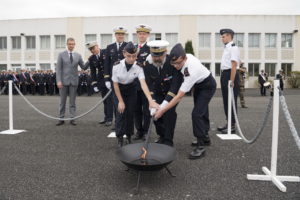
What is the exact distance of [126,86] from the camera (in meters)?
4.85

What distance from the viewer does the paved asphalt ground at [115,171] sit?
3.12m

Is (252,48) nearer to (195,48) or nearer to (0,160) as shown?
(195,48)

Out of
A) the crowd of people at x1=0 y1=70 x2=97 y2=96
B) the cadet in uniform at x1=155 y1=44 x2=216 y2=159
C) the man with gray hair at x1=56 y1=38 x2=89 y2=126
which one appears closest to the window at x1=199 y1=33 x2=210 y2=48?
the crowd of people at x1=0 y1=70 x2=97 y2=96

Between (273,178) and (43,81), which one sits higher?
(43,81)

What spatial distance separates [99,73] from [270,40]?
3291cm

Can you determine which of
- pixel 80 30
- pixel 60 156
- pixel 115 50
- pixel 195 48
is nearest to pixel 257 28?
pixel 195 48

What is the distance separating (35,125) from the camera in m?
7.43

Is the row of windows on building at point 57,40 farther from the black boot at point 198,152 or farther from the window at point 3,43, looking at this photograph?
the black boot at point 198,152

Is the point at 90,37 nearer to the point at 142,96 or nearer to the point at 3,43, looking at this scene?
the point at 3,43

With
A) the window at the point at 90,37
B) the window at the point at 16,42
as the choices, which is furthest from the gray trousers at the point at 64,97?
the window at the point at 16,42

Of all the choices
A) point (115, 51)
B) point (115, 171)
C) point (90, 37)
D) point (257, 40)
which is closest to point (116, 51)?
point (115, 51)

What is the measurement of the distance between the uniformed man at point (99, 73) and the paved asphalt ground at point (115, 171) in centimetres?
148

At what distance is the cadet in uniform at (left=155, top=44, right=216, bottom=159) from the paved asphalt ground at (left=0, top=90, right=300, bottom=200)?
1.21ft

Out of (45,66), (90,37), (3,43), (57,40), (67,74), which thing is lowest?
(67,74)
